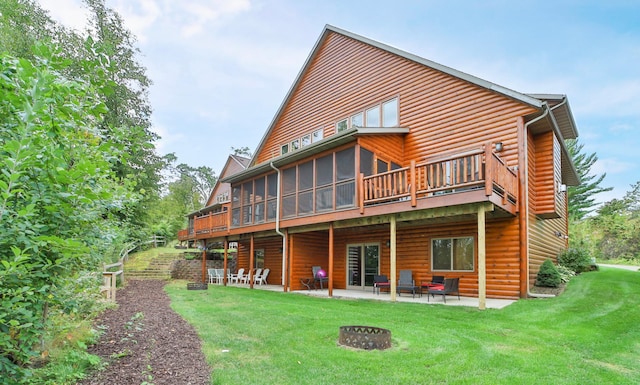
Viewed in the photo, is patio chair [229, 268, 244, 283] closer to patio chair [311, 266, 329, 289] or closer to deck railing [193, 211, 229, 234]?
deck railing [193, 211, 229, 234]

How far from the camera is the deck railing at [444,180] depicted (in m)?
7.95

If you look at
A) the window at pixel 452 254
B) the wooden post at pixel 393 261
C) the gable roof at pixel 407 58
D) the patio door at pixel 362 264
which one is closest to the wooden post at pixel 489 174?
the wooden post at pixel 393 261

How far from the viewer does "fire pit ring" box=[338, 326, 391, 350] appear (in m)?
4.98

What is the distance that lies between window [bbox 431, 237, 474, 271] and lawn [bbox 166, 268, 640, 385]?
2.32 meters

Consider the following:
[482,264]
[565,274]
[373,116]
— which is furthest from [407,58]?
[565,274]

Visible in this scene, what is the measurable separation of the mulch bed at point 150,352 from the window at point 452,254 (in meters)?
7.64

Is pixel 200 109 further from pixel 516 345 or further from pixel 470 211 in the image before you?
pixel 516 345

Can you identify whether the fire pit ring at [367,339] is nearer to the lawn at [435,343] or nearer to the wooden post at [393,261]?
the lawn at [435,343]

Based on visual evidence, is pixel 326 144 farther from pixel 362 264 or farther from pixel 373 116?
pixel 362 264

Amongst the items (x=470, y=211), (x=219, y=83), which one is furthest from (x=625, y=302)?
(x=219, y=83)

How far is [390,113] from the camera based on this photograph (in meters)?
13.2

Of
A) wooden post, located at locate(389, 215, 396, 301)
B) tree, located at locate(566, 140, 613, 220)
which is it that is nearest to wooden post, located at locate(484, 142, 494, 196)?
wooden post, located at locate(389, 215, 396, 301)

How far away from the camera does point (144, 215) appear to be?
22797 millimetres

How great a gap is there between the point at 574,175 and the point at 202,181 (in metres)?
48.3
